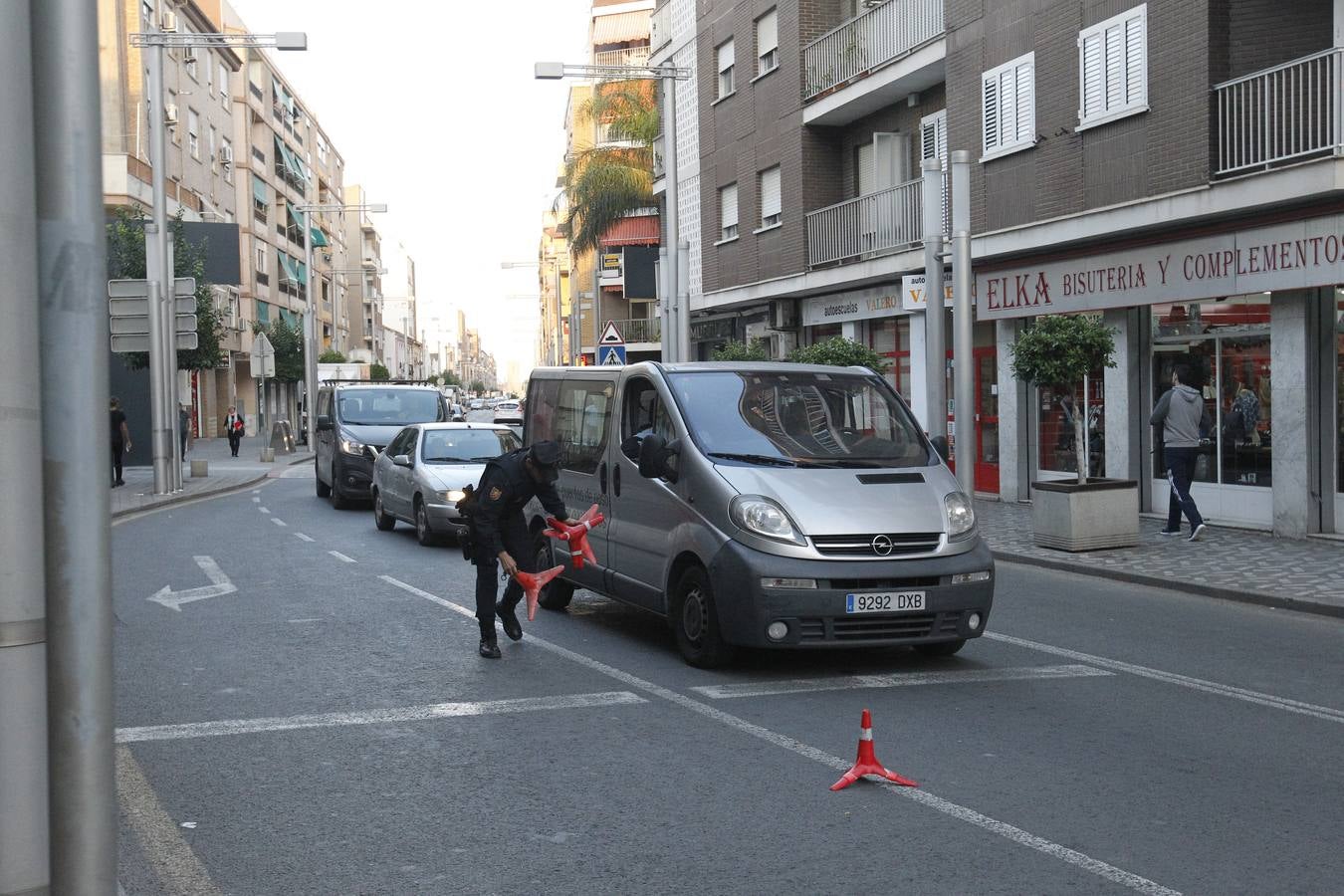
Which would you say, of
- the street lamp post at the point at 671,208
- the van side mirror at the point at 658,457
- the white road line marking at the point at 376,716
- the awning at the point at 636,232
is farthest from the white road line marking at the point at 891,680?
the awning at the point at 636,232

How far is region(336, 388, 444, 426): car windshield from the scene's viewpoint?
23.6m

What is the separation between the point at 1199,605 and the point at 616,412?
5.06m

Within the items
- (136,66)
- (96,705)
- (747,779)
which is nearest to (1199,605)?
(747,779)

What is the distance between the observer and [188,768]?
632 centimetres

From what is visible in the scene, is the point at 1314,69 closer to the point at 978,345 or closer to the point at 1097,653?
the point at 978,345

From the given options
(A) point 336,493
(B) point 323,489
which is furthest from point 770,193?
(A) point 336,493

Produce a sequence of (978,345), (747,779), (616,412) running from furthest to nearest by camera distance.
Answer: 1. (978,345)
2. (616,412)
3. (747,779)

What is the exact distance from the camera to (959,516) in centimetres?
868

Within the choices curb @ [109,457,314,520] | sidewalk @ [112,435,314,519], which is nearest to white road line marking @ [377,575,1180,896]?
sidewalk @ [112,435,314,519]

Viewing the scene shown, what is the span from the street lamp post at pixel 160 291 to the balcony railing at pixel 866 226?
10582 millimetres

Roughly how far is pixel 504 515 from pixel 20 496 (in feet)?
21.7

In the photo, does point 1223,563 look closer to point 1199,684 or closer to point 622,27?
point 1199,684

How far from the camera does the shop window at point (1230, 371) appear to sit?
16.5 m

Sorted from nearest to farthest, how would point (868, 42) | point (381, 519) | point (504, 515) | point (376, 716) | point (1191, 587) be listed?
point (376, 716) < point (504, 515) < point (1191, 587) < point (381, 519) < point (868, 42)
